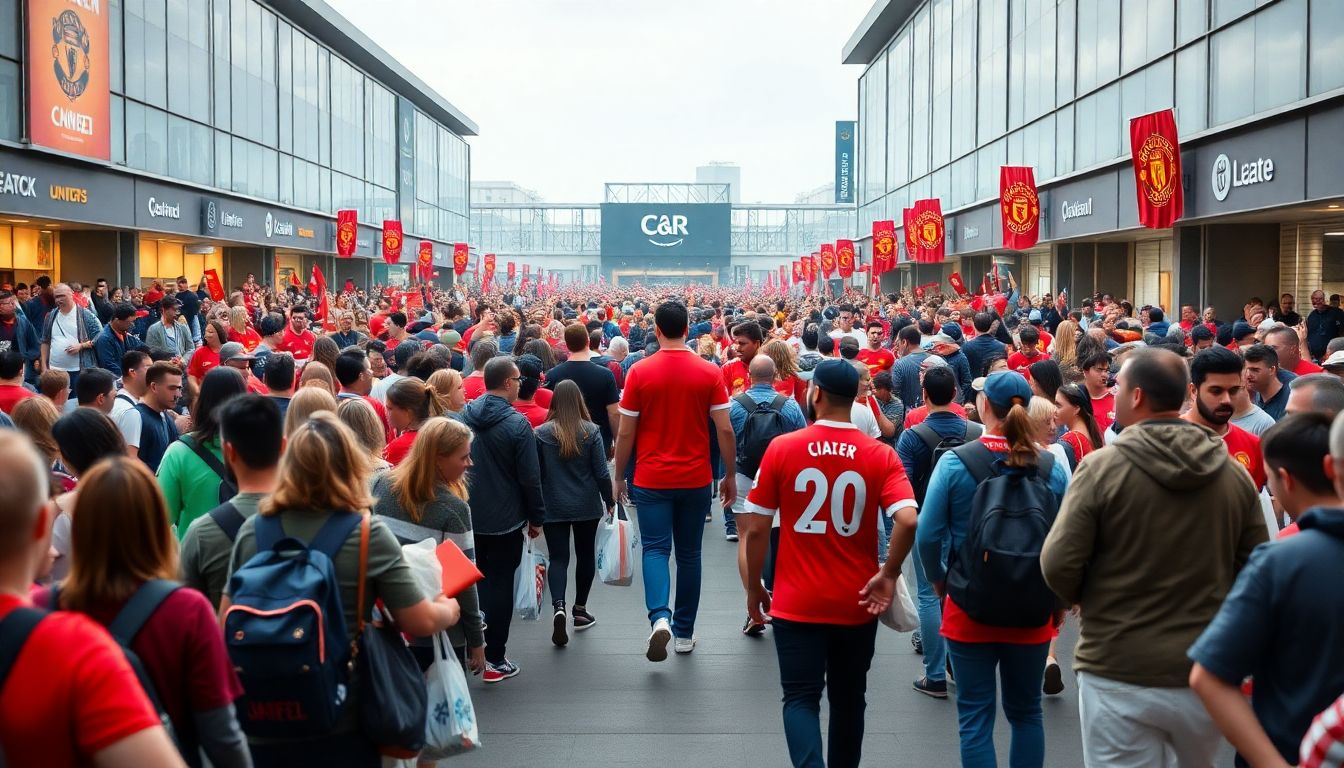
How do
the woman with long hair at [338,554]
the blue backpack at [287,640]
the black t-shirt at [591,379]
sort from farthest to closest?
the black t-shirt at [591,379] → the woman with long hair at [338,554] → the blue backpack at [287,640]

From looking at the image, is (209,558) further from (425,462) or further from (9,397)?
(9,397)

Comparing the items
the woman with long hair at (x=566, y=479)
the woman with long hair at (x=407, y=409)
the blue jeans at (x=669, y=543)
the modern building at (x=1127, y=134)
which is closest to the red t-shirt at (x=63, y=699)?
the woman with long hair at (x=407, y=409)

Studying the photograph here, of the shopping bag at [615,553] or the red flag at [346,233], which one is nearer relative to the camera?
the shopping bag at [615,553]

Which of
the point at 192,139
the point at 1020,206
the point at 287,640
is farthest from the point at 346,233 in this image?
the point at 287,640

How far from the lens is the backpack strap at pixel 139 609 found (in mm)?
2979

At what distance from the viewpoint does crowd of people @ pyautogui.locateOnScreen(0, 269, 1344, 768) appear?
9.78 ft

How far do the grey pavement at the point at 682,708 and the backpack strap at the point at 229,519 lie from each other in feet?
8.26

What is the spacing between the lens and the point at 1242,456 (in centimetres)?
601

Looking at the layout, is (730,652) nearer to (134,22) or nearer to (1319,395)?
(1319,395)

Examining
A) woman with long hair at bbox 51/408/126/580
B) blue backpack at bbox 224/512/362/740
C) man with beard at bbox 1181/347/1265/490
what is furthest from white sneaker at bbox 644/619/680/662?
blue backpack at bbox 224/512/362/740

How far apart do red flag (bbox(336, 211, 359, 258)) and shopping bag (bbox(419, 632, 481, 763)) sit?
3749 cm

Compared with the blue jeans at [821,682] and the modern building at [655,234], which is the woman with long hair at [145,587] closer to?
the blue jeans at [821,682]

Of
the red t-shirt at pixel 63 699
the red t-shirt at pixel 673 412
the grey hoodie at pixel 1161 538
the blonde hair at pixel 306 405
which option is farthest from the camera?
the red t-shirt at pixel 673 412

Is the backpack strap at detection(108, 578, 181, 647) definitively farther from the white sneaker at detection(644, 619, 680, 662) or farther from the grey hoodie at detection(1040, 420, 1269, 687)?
the white sneaker at detection(644, 619, 680, 662)
